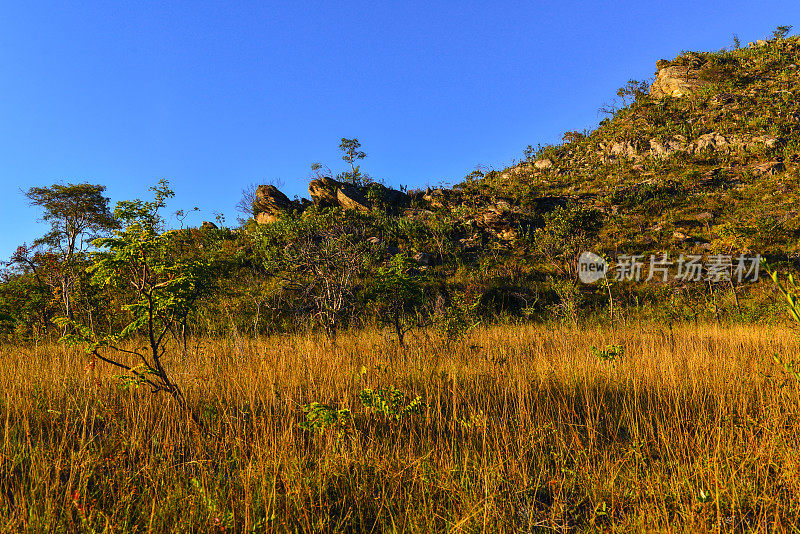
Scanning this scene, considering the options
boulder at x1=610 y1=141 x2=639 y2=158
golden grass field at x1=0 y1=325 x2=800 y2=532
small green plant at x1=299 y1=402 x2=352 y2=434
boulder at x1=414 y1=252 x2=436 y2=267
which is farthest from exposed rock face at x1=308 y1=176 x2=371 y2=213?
boulder at x1=610 y1=141 x2=639 y2=158

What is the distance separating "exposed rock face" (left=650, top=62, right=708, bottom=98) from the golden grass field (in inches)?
1933

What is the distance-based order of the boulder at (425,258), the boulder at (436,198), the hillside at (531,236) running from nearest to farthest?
1. the hillside at (531,236)
2. the boulder at (425,258)
3. the boulder at (436,198)

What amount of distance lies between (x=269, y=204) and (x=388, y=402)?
78.7 ft

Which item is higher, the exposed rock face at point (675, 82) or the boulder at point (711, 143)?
the exposed rock face at point (675, 82)

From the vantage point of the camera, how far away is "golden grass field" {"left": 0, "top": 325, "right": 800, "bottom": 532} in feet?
6.35

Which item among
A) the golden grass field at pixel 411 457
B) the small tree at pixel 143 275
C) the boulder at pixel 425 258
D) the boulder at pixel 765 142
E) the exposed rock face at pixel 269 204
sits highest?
the boulder at pixel 765 142

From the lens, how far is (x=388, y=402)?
116 inches

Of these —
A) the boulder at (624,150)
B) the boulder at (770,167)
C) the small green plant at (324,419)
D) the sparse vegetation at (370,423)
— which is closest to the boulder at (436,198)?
the sparse vegetation at (370,423)

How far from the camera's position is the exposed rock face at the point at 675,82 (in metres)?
40.2

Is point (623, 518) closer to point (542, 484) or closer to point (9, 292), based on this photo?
point (542, 484)

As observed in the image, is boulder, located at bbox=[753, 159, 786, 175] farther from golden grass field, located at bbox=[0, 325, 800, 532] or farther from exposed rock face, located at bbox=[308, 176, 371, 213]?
golden grass field, located at bbox=[0, 325, 800, 532]

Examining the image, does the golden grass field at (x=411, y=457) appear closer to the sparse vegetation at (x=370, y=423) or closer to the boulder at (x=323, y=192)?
the sparse vegetation at (x=370, y=423)

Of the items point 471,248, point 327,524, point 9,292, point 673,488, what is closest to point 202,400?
point 327,524

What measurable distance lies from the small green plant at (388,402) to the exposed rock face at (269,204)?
73.6 ft
